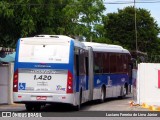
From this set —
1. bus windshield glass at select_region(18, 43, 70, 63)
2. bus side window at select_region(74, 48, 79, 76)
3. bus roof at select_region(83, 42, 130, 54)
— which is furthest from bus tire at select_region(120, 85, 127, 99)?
bus windshield glass at select_region(18, 43, 70, 63)

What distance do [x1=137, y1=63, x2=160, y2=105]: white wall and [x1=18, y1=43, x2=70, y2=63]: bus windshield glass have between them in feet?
18.1

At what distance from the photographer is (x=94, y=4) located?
5656cm

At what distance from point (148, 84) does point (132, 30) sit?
59031mm

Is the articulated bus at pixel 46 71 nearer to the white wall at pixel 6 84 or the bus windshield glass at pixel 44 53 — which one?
the bus windshield glass at pixel 44 53

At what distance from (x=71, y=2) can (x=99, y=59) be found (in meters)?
19.5

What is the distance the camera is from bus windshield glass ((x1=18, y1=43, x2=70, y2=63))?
21562mm

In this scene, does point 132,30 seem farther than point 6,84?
Yes

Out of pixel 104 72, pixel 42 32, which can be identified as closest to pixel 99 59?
pixel 104 72

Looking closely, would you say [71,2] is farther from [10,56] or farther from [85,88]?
[85,88]

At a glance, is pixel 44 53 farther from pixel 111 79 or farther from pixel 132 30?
pixel 132 30

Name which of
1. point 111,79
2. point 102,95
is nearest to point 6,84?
point 102,95

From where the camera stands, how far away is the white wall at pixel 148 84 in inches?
1009

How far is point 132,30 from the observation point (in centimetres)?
8431

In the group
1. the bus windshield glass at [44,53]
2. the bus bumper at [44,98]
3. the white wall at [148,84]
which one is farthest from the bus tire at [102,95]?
the bus windshield glass at [44,53]
